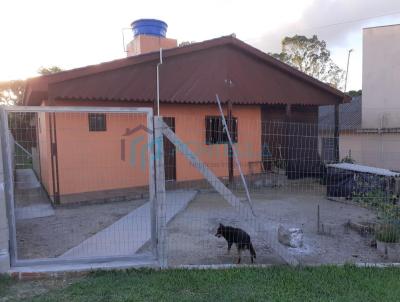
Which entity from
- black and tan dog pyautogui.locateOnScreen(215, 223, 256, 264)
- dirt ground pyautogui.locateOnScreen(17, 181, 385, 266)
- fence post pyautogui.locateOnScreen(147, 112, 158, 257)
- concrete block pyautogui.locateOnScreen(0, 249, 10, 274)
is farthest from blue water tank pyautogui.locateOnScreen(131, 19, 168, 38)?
concrete block pyautogui.locateOnScreen(0, 249, 10, 274)

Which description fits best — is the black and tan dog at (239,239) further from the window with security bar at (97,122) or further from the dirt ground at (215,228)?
the window with security bar at (97,122)

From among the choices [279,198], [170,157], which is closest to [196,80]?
[170,157]

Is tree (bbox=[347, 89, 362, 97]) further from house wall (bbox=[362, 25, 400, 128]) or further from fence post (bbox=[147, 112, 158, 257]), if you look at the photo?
fence post (bbox=[147, 112, 158, 257])

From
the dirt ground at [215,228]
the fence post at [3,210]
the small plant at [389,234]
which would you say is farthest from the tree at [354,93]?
the fence post at [3,210]

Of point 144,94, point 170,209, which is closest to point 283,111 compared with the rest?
point 144,94

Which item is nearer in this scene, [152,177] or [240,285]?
[240,285]

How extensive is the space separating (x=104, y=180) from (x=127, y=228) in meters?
3.27

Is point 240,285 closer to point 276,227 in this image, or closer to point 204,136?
point 276,227

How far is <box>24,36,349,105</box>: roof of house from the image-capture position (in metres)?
8.88

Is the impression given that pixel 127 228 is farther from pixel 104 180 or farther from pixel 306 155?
pixel 306 155

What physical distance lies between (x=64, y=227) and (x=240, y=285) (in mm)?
4163

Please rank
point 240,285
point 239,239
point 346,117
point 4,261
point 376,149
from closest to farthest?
point 240,285 → point 4,261 → point 239,239 → point 376,149 → point 346,117

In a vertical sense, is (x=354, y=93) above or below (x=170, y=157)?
above

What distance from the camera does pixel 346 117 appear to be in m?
19.9
